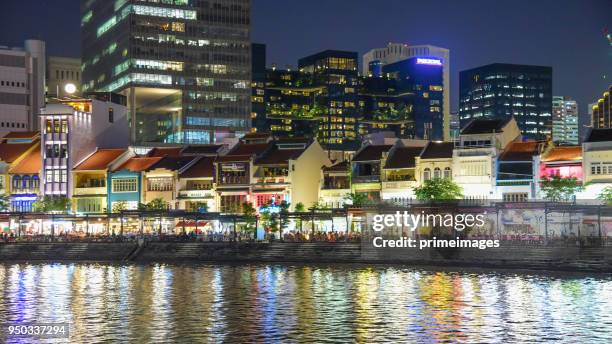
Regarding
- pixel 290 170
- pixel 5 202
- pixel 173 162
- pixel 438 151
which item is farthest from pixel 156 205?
pixel 438 151

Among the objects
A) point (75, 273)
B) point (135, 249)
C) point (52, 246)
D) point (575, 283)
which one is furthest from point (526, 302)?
point (52, 246)

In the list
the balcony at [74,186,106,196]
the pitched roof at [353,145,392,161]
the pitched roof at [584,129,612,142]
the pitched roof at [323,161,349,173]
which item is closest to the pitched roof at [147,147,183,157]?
the balcony at [74,186,106,196]

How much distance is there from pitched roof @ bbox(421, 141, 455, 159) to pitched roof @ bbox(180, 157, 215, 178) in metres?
32.2

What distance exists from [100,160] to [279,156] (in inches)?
1202

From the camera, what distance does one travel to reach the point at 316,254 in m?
101

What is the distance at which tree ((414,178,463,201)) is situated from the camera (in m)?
114

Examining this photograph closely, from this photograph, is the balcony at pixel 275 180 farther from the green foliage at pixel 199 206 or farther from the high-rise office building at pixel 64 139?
the high-rise office building at pixel 64 139

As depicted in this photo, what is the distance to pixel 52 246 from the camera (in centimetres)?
11444

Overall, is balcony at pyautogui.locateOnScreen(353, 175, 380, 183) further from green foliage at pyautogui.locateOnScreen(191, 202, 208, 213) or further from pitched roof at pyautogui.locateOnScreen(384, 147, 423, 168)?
green foliage at pyautogui.locateOnScreen(191, 202, 208, 213)

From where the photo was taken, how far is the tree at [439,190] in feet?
374

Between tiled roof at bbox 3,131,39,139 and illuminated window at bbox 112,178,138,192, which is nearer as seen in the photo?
illuminated window at bbox 112,178,138,192

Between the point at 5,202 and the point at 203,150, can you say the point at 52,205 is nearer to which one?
the point at 5,202

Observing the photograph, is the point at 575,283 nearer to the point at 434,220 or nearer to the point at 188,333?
the point at 434,220

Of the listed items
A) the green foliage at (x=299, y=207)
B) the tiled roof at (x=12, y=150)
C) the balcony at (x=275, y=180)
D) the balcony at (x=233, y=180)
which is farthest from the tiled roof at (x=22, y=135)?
the green foliage at (x=299, y=207)
